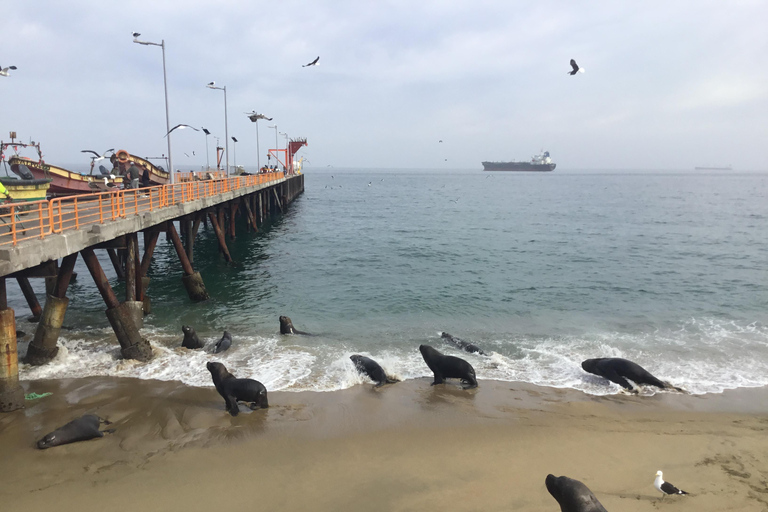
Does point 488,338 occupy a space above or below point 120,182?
below

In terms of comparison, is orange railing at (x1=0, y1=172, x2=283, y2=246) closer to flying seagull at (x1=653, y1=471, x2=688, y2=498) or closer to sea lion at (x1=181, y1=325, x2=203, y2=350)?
sea lion at (x1=181, y1=325, x2=203, y2=350)

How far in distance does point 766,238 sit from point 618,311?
24748mm

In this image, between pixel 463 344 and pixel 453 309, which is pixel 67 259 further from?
pixel 453 309

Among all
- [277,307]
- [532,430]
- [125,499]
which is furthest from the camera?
[277,307]

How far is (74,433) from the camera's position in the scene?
7664mm

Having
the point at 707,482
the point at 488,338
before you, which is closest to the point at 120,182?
the point at 488,338

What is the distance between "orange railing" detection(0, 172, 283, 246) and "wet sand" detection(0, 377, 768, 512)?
121 inches

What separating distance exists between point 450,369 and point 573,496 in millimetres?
4956

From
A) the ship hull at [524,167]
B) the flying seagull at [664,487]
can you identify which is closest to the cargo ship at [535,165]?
the ship hull at [524,167]

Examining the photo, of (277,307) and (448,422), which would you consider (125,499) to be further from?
(277,307)

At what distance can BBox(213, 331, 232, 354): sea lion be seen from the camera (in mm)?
12035

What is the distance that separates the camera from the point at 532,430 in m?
8.49

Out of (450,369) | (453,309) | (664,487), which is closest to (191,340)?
(450,369)

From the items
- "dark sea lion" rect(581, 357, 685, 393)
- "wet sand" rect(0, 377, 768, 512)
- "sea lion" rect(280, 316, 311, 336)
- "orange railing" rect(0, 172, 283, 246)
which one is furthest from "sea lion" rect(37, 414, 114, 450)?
"dark sea lion" rect(581, 357, 685, 393)
